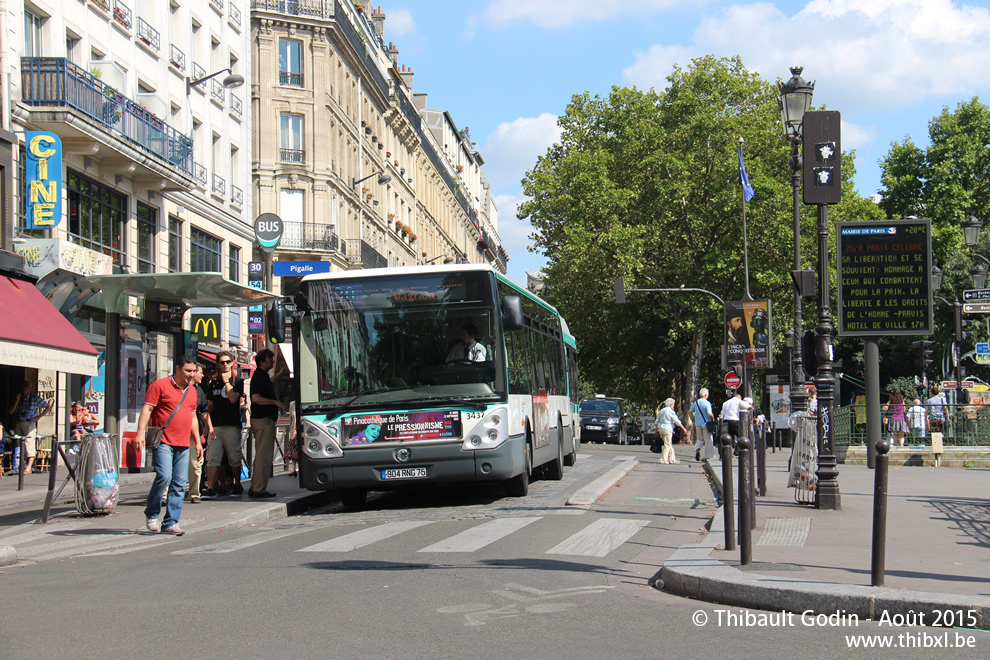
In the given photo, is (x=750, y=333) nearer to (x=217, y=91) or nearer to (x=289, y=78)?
(x=217, y=91)

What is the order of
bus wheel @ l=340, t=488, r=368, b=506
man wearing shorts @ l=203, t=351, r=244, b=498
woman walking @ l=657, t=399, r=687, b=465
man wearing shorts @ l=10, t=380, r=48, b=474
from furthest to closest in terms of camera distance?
woman walking @ l=657, t=399, r=687, b=465
man wearing shorts @ l=10, t=380, r=48, b=474
bus wheel @ l=340, t=488, r=368, b=506
man wearing shorts @ l=203, t=351, r=244, b=498

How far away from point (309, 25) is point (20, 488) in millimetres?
38355

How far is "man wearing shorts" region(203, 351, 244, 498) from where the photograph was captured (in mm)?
14562

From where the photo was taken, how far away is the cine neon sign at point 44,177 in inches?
874

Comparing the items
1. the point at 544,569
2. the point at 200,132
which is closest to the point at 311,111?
the point at 200,132

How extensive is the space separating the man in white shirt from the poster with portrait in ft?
75.8

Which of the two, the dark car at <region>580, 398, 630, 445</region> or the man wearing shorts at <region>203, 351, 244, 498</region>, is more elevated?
the man wearing shorts at <region>203, 351, 244, 498</region>

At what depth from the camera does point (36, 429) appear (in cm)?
2361

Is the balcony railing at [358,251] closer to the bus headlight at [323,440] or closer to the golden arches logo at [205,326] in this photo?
the golden arches logo at [205,326]

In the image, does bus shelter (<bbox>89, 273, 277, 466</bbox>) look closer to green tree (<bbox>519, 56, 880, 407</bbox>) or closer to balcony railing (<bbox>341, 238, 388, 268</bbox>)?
A: green tree (<bbox>519, 56, 880, 407</bbox>)

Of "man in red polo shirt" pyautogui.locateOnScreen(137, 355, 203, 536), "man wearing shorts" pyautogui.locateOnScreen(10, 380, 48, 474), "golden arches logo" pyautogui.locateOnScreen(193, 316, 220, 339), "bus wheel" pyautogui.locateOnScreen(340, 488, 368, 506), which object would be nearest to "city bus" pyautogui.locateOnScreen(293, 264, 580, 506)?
"bus wheel" pyautogui.locateOnScreen(340, 488, 368, 506)

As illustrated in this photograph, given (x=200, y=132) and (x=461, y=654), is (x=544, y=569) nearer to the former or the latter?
(x=461, y=654)

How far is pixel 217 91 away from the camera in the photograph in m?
34.6

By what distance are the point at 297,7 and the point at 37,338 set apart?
1595 inches
